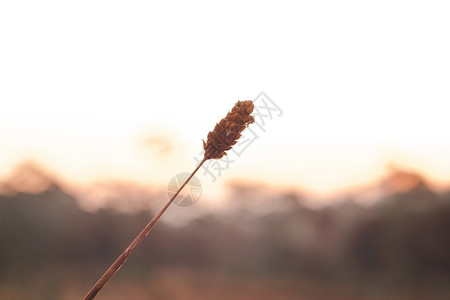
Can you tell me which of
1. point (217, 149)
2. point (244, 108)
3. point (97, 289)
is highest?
point (244, 108)

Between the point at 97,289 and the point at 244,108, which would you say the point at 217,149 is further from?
the point at 97,289

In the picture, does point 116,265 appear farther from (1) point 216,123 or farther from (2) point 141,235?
(1) point 216,123

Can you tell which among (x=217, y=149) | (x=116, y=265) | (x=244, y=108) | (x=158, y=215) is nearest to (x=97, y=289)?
(x=116, y=265)

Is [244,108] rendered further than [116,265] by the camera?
Yes

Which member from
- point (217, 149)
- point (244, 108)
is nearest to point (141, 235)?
point (217, 149)

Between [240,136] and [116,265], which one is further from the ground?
[240,136]

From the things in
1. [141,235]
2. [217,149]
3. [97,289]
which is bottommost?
[97,289]
